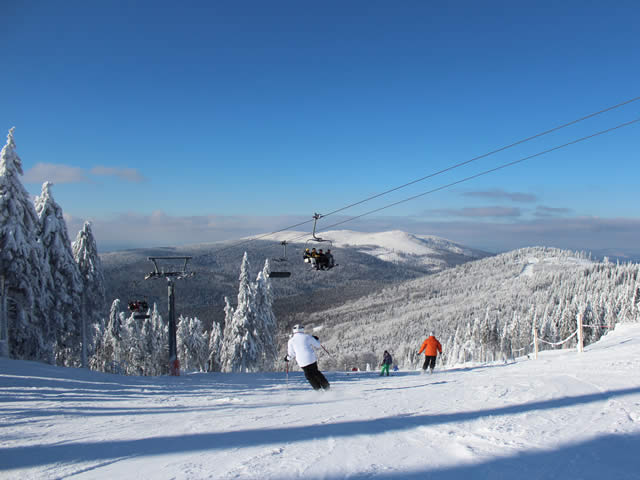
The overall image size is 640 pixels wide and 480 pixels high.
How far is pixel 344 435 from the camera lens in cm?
514

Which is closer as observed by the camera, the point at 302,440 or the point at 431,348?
the point at 302,440

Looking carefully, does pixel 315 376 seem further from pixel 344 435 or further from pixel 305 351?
pixel 344 435

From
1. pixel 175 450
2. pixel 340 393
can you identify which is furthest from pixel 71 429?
pixel 340 393

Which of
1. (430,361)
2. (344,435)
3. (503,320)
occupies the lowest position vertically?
(503,320)

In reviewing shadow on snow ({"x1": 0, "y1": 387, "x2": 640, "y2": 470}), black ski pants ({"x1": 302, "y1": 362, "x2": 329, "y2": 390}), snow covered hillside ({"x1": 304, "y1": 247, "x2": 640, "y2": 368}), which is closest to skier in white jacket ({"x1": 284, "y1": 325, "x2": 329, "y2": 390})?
black ski pants ({"x1": 302, "y1": 362, "x2": 329, "y2": 390})

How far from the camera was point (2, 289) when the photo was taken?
67.2 ft

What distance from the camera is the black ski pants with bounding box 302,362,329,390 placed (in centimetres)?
955

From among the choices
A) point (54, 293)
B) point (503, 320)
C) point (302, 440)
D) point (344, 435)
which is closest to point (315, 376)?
point (344, 435)

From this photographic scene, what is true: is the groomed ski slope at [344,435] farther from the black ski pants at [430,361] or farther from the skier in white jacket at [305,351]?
the black ski pants at [430,361]

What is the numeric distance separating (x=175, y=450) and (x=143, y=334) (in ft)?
148

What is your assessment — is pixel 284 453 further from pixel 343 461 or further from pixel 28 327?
pixel 28 327

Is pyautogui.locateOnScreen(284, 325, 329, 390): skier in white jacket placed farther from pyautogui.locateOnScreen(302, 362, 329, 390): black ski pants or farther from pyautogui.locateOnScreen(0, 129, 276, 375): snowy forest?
pyautogui.locateOnScreen(0, 129, 276, 375): snowy forest

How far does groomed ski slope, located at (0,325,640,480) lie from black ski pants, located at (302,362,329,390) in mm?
639

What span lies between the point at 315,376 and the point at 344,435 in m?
4.66
